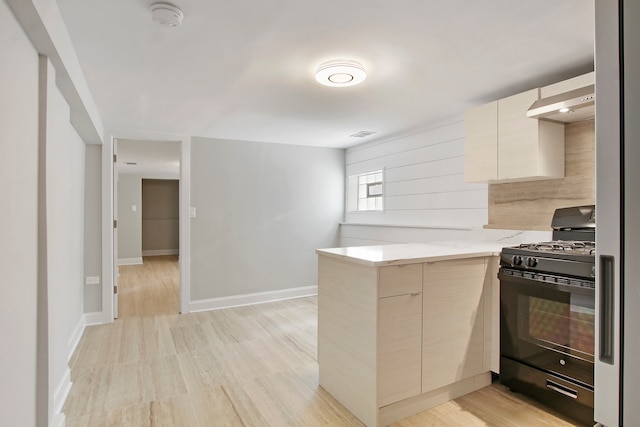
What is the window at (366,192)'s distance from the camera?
4875 millimetres

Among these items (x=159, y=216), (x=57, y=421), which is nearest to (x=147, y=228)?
(x=159, y=216)

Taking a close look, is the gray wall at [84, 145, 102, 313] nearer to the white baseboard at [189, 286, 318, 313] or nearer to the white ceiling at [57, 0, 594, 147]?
the white ceiling at [57, 0, 594, 147]

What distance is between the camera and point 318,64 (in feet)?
7.73

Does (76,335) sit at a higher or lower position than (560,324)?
lower

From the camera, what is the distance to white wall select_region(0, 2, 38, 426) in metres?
1.27

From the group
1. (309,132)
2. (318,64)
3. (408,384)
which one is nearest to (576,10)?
(318,64)

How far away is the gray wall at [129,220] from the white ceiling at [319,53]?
542 centimetres

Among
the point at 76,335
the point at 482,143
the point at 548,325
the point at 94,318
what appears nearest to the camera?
the point at 548,325

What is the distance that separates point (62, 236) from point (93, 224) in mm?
1429

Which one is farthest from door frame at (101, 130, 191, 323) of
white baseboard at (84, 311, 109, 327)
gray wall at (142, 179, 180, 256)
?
gray wall at (142, 179, 180, 256)

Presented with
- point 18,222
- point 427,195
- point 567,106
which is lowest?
point 18,222

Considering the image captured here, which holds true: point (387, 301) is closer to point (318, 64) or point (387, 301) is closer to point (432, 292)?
point (432, 292)

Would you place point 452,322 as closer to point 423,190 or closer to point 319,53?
point 319,53

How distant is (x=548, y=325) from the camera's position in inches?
83.8
